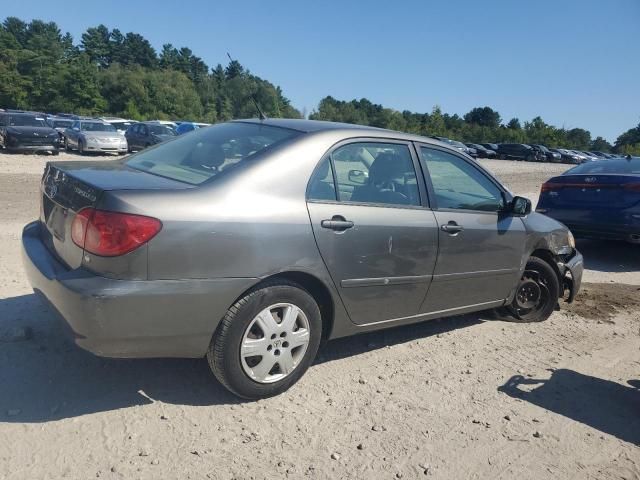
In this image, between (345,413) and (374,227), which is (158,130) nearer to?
(374,227)

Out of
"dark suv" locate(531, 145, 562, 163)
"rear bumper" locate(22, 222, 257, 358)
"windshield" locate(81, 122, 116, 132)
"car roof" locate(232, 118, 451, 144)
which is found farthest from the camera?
"dark suv" locate(531, 145, 562, 163)

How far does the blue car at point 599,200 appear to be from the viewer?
297 inches

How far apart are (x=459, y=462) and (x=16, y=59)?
8147 centimetres

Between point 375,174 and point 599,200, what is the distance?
17.2 feet

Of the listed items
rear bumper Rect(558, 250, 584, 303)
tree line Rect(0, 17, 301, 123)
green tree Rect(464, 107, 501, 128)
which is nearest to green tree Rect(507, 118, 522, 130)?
green tree Rect(464, 107, 501, 128)

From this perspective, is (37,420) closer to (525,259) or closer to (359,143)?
(359,143)

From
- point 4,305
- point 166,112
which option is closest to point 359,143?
point 4,305

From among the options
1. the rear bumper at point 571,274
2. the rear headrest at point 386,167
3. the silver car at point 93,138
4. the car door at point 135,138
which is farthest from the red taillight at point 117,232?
the car door at point 135,138

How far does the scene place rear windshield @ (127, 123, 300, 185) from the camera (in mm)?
3451

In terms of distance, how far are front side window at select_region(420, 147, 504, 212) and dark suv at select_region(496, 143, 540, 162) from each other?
54.9 m

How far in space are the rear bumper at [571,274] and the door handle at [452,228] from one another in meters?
1.68

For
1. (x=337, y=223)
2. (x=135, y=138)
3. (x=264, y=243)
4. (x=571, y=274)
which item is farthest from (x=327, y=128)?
(x=135, y=138)

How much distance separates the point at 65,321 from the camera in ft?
9.73

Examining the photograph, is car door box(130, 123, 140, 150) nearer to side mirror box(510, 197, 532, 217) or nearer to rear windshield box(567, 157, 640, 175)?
rear windshield box(567, 157, 640, 175)
